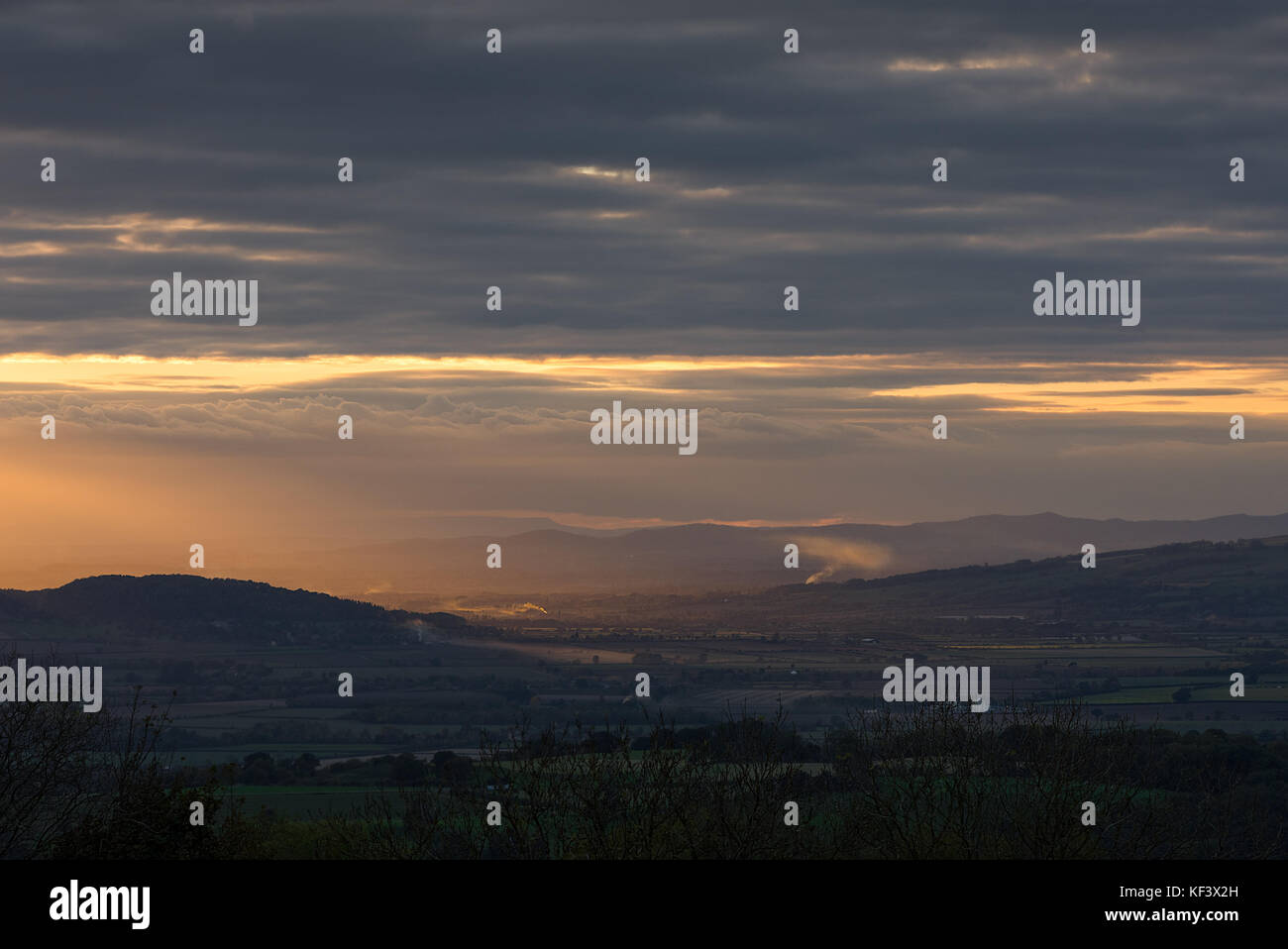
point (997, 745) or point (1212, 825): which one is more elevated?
point (997, 745)

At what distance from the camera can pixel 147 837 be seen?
37.6 meters

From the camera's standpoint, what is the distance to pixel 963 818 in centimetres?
3575

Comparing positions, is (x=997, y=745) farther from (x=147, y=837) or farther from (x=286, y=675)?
(x=286, y=675)

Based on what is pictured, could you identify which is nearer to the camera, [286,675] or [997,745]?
[997,745]

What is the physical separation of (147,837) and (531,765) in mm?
10112

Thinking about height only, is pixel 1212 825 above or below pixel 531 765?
below
